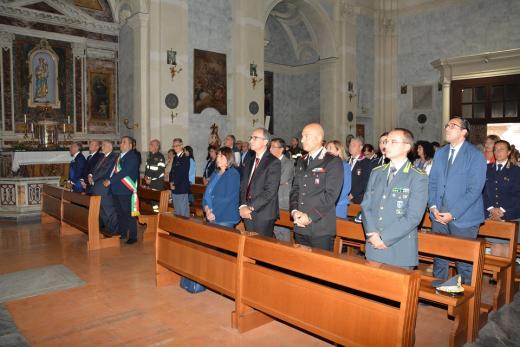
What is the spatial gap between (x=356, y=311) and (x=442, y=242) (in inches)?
50.6

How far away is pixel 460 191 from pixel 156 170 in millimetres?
5385

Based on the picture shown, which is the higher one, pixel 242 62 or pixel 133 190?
pixel 242 62

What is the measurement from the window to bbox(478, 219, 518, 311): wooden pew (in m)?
12.2

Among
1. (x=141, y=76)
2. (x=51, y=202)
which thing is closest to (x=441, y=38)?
(x=141, y=76)

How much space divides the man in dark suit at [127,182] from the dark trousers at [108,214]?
33 centimetres

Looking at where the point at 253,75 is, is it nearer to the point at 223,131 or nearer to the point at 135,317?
the point at 223,131

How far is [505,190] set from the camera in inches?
211

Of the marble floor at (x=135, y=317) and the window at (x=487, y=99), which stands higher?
the window at (x=487, y=99)

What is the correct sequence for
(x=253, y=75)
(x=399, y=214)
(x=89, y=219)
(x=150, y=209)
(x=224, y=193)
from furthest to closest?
1. (x=253, y=75)
2. (x=150, y=209)
3. (x=89, y=219)
4. (x=224, y=193)
5. (x=399, y=214)

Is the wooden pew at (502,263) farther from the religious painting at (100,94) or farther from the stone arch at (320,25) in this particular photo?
the stone arch at (320,25)

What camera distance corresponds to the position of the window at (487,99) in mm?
14414

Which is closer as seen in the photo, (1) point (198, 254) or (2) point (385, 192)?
(2) point (385, 192)

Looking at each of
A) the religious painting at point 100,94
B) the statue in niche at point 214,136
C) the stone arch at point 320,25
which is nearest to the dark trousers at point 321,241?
the statue in niche at point 214,136

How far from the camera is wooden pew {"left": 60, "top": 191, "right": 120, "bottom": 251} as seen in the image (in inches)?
247
